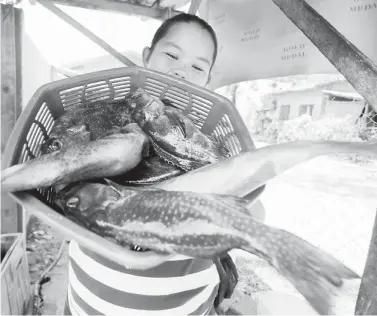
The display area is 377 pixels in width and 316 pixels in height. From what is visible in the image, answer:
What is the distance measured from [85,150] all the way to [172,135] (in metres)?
0.37

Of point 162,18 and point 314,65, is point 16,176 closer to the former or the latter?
point 314,65

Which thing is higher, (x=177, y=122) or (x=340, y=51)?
(x=340, y=51)

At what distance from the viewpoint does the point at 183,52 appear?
1.53m

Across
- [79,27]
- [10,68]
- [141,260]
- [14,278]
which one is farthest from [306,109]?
[141,260]

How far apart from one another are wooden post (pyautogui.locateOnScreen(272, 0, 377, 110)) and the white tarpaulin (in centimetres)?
90

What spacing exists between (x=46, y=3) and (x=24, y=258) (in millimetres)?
2301

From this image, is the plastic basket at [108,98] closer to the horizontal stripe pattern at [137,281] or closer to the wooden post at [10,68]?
the horizontal stripe pattern at [137,281]

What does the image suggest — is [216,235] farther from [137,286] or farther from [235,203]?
[137,286]

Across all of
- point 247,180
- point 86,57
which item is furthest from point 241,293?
point 86,57

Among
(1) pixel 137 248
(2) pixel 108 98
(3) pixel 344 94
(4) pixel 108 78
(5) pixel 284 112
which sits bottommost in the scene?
(5) pixel 284 112

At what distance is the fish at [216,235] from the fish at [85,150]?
16 cm

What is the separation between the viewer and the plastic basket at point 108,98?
3.05ft

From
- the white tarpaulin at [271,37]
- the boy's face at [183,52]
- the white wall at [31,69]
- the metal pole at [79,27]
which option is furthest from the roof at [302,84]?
the boy's face at [183,52]

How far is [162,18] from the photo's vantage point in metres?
3.24
